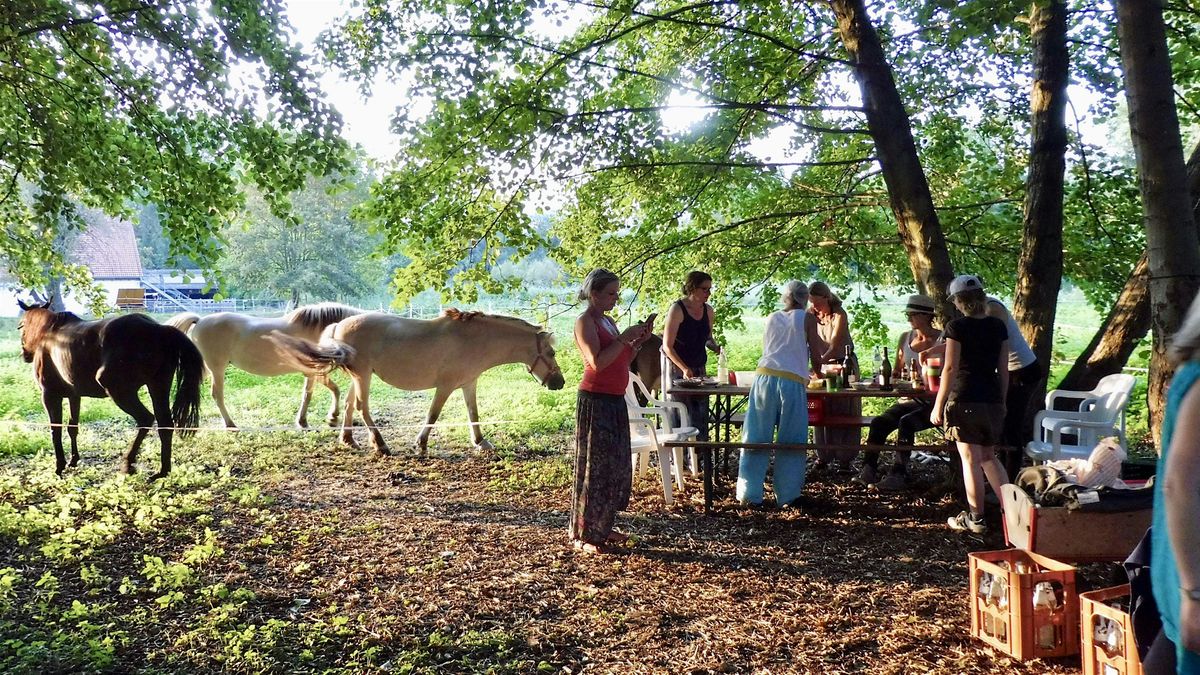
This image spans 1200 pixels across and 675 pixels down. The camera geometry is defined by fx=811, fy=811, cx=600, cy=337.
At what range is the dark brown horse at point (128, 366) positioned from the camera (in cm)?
688

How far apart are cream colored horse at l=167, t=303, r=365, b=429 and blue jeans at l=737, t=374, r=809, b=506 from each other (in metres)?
5.31

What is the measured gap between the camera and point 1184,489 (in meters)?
1.62

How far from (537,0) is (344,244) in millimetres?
31020

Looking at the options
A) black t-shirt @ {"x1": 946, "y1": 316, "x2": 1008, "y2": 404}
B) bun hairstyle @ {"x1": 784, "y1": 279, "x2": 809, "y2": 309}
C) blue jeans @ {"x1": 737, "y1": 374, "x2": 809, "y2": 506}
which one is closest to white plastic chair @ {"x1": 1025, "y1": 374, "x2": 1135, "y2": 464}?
black t-shirt @ {"x1": 946, "y1": 316, "x2": 1008, "y2": 404}

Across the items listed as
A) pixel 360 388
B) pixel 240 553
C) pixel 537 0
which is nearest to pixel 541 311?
pixel 360 388

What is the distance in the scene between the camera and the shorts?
16.1 feet

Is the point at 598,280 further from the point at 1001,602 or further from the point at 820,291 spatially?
the point at 820,291

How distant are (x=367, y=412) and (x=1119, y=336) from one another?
22.1 ft

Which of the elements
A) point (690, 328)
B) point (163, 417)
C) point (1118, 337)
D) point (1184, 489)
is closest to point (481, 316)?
point (690, 328)

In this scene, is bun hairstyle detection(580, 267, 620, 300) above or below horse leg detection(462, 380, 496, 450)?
above

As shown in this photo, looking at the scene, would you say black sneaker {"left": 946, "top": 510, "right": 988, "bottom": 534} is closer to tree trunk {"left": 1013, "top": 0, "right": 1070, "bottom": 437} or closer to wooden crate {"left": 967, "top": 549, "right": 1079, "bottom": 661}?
tree trunk {"left": 1013, "top": 0, "right": 1070, "bottom": 437}

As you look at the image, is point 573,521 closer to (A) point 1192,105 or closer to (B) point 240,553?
(B) point 240,553

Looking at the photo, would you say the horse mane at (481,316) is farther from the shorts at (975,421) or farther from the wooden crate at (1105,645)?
the wooden crate at (1105,645)

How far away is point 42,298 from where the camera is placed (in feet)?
27.7
